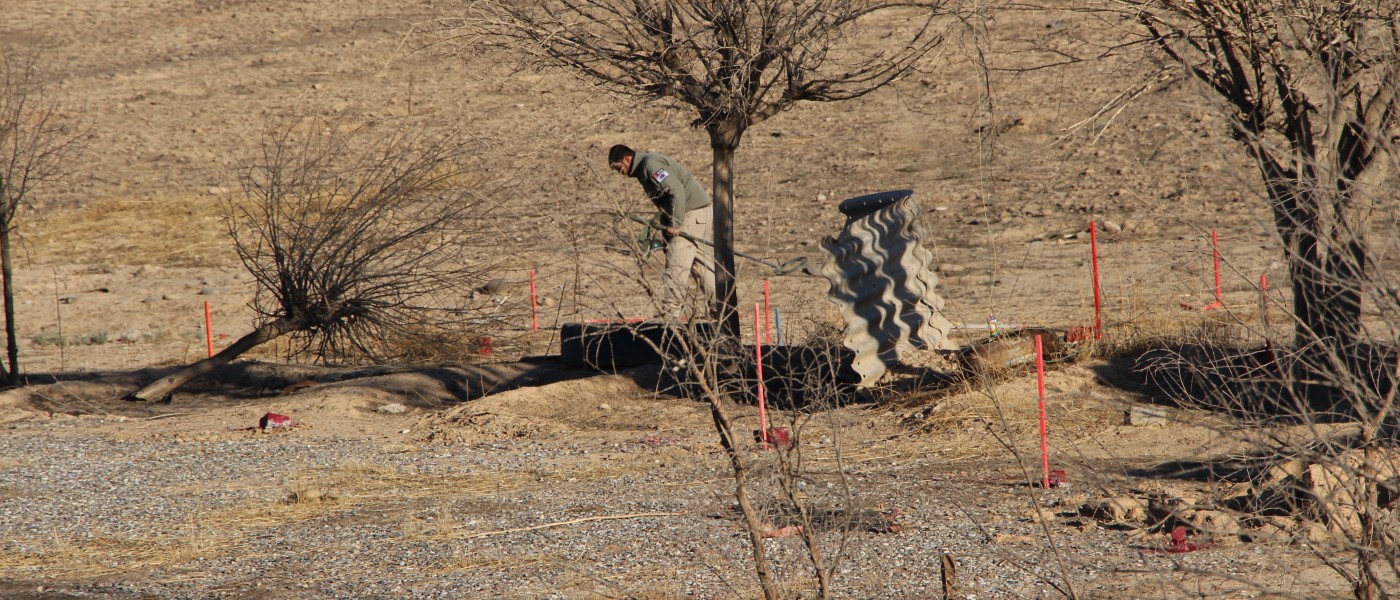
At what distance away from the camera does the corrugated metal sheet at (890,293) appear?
30.9ft

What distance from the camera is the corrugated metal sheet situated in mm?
9414

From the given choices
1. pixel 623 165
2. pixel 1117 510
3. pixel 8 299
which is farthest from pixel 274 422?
pixel 1117 510

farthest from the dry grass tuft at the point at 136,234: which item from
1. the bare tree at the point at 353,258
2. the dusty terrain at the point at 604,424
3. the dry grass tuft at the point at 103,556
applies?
the dry grass tuft at the point at 103,556

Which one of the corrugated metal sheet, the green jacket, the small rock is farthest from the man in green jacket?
the small rock

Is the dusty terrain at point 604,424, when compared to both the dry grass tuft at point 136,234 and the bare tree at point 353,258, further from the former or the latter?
the bare tree at point 353,258

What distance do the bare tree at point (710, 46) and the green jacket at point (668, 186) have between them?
7.0 inches

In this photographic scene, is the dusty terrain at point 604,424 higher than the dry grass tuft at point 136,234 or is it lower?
lower

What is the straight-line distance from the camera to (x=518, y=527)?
6617mm

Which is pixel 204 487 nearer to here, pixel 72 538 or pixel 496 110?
pixel 72 538

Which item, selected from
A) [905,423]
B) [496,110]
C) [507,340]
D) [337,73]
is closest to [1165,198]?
[507,340]

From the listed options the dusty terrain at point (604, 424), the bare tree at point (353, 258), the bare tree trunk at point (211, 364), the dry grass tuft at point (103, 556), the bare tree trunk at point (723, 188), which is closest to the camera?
the dusty terrain at point (604, 424)

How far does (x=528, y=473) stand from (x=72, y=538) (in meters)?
2.28

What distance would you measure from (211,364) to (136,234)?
410 inches

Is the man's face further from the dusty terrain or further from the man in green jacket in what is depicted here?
the dusty terrain
